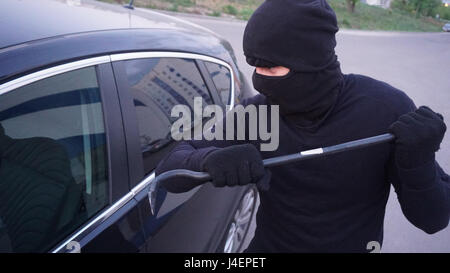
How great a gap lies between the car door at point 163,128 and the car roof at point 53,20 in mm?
234

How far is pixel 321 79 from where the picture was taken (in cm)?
121

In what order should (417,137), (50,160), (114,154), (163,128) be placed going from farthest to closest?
(163,128) < (114,154) < (50,160) < (417,137)

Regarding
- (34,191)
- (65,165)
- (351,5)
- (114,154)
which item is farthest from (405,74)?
(351,5)

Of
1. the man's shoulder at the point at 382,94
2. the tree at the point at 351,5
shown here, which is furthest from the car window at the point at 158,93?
the tree at the point at 351,5

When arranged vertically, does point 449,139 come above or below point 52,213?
below

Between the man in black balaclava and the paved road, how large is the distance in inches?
69.5

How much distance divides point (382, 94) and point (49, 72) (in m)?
1.17

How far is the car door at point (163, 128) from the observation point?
5.24 ft

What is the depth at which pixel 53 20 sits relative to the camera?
1.59 meters

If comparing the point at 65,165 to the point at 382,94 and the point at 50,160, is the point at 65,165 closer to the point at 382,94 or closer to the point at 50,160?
the point at 50,160

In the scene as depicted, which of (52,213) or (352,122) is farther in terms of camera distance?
(52,213)

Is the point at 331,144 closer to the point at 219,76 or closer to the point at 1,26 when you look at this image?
the point at 219,76
